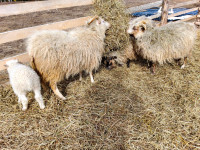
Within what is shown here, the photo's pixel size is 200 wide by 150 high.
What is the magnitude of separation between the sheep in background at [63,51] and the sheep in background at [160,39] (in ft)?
3.79

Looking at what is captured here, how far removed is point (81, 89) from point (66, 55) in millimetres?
1064

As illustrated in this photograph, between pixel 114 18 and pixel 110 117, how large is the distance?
266 cm

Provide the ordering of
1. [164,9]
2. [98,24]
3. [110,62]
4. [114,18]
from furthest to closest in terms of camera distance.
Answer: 1. [164,9]
2. [110,62]
3. [114,18]
4. [98,24]

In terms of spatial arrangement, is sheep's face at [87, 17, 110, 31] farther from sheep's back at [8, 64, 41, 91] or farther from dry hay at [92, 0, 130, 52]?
sheep's back at [8, 64, 41, 91]

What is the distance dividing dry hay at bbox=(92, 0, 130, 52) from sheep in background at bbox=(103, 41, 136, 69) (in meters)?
0.40

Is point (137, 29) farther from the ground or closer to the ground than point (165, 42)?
farther from the ground

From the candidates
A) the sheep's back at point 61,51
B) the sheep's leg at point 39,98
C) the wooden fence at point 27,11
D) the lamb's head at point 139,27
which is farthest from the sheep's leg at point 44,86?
the lamb's head at point 139,27

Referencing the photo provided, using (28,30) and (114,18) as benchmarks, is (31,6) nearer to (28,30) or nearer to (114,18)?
(28,30)

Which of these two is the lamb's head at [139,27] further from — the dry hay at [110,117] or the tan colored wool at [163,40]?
the dry hay at [110,117]

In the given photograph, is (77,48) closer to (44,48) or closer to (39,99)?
(44,48)

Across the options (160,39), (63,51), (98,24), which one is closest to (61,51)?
(63,51)

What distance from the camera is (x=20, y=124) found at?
2840 mm

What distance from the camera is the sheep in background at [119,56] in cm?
478

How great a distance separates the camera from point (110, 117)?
9.87ft
